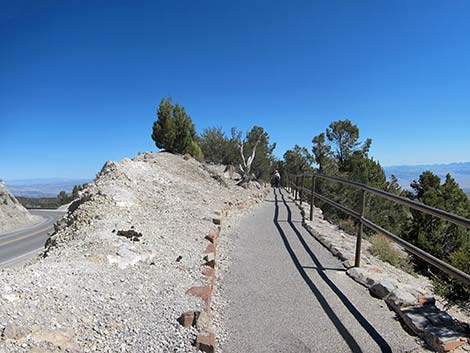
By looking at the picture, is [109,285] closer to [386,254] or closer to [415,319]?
[415,319]

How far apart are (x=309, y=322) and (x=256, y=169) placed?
91.4 feet

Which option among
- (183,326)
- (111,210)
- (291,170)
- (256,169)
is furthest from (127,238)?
(291,170)

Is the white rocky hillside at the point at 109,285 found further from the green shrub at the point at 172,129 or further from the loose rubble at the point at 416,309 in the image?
the green shrub at the point at 172,129

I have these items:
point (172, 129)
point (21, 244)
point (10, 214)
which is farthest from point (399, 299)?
point (10, 214)

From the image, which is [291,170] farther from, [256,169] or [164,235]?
[164,235]

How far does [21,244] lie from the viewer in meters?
22.9

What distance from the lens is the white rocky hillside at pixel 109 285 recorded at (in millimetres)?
2387

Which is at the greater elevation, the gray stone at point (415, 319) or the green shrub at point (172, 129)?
the green shrub at point (172, 129)

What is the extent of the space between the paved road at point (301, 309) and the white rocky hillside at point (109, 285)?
54cm

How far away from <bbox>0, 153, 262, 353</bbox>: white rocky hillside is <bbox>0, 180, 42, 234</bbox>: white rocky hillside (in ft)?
97.6

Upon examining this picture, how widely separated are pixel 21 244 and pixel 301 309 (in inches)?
987

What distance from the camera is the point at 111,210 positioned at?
21.2 ft

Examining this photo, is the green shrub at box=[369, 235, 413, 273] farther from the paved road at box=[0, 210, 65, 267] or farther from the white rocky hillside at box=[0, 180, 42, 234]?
Answer: the white rocky hillside at box=[0, 180, 42, 234]

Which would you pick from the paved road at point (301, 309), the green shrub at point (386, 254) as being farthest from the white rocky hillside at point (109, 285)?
the green shrub at point (386, 254)
